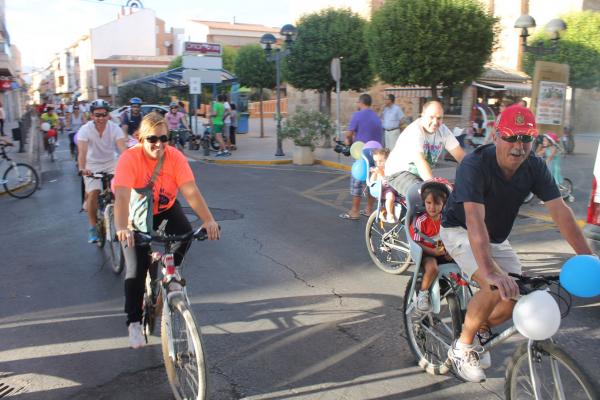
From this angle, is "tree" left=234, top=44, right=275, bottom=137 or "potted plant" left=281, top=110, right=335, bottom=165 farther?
"tree" left=234, top=44, right=275, bottom=137

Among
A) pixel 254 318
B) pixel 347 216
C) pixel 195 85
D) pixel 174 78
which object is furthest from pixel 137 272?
pixel 174 78

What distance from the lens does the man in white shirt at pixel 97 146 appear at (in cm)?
654

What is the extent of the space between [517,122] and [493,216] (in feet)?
1.92

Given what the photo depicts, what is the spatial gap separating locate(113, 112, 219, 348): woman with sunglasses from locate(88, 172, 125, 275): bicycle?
5.61 ft

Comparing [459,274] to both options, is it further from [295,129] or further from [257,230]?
[295,129]

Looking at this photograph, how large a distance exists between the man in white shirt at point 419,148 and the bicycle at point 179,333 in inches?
92.2

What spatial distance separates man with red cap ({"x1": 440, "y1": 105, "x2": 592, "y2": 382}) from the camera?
9.30 feet

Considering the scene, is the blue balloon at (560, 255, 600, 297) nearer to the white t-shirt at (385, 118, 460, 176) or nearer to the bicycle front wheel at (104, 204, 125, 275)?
the white t-shirt at (385, 118, 460, 176)

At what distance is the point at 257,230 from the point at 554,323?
5698 mm

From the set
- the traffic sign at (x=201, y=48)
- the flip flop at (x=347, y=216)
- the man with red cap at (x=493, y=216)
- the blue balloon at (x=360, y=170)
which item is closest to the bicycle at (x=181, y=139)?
the traffic sign at (x=201, y=48)

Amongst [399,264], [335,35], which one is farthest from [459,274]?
[335,35]

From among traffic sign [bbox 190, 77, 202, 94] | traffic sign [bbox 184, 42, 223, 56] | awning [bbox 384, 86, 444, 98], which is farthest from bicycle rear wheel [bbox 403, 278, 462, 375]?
awning [bbox 384, 86, 444, 98]

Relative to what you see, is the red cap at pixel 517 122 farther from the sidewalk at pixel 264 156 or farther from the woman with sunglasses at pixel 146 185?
the sidewalk at pixel 264 156

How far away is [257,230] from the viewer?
7902 mm
